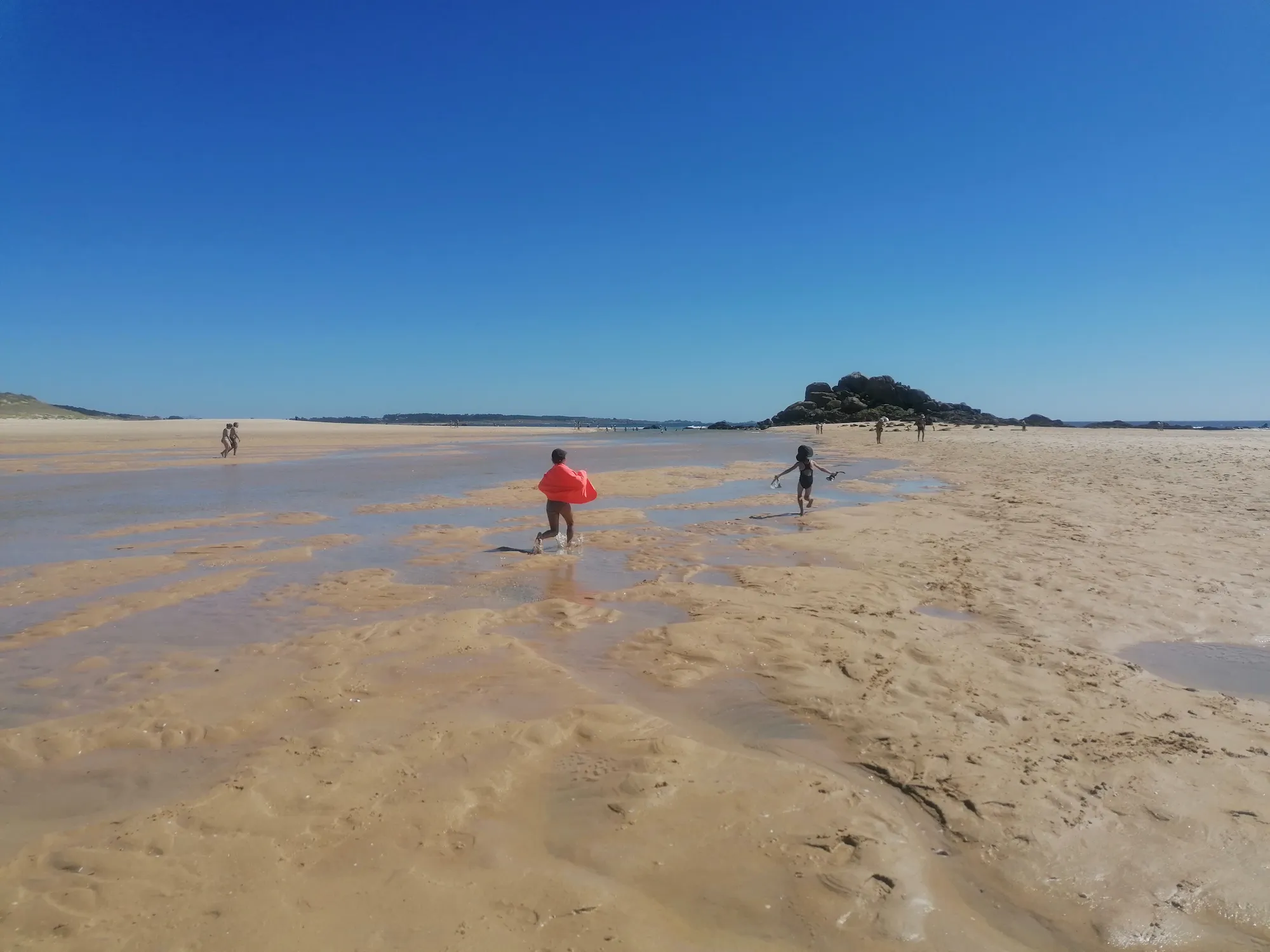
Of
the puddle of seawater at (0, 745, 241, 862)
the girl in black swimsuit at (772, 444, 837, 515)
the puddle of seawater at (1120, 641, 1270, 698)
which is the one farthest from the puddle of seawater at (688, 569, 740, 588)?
→ the puddle of seawater at (0, 745, 241, 862)

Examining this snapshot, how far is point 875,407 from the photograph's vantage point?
90.2m

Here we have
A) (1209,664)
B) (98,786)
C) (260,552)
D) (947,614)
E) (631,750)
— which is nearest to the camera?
(98,786)

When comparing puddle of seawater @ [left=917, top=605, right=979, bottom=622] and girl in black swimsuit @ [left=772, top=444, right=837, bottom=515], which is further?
girl in black swimsuit @ [left=772, top=444, right=837, bottom=515]

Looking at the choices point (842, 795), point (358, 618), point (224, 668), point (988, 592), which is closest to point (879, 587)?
point (988, 592)

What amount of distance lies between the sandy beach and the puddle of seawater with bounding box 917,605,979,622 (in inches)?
2.5

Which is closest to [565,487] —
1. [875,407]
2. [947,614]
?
[947,614]

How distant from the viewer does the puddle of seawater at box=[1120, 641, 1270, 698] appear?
5492mm

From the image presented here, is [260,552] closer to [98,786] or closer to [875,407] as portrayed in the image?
[98,786]

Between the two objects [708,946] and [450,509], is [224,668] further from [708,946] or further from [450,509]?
[450,509]

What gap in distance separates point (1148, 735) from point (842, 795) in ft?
7.83

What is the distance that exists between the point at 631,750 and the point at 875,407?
303 feet

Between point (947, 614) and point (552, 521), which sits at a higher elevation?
point (552, 521)

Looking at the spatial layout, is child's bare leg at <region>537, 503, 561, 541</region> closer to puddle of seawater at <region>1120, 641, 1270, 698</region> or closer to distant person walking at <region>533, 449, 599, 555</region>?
Result: distant person walking at <region>533, 449, 599, 555</region>

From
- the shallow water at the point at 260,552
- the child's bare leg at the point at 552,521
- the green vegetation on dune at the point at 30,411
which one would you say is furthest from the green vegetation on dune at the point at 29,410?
the child's bare leg at the point at 552,521
